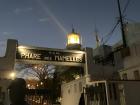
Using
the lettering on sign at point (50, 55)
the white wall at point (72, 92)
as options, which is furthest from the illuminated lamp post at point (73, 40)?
the white wall at point (72, 92)

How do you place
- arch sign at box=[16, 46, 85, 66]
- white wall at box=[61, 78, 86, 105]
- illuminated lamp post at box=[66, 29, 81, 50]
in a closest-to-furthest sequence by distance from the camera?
arch sign at box=[16, 46, 85, 66] < illuminated lamp post at box=[66, 29, 81, 50] < white wall at box=[61, 78, 86, 105]

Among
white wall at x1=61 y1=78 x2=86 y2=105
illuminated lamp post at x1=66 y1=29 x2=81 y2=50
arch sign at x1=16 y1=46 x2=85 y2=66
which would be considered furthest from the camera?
white wall at x1=61 y1=78 x2=86 y2=105

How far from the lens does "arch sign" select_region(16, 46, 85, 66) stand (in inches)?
671

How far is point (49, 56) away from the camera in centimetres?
1794

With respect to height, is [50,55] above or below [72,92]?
above

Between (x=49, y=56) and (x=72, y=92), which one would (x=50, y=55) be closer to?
(x=49, y=56)

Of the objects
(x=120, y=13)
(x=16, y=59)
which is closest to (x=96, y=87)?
(x=16, y=59)

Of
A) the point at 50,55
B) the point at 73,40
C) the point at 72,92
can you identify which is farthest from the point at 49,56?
the point at 72,92

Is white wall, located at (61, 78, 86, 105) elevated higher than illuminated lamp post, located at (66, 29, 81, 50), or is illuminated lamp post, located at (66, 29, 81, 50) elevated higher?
illuminated lamp post, located at (66, 29, 81, 50)

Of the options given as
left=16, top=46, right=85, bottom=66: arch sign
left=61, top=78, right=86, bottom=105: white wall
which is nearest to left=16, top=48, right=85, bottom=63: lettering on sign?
left=16, top=46, right=85, bottom=66: arch sign

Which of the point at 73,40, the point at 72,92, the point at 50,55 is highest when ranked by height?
the point at 73,40

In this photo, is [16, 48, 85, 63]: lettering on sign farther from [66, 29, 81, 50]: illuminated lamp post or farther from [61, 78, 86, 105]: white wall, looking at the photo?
[61, 78, 86, 105]: white wall

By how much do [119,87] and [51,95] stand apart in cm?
1568

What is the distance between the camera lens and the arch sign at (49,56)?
55.9 feet
